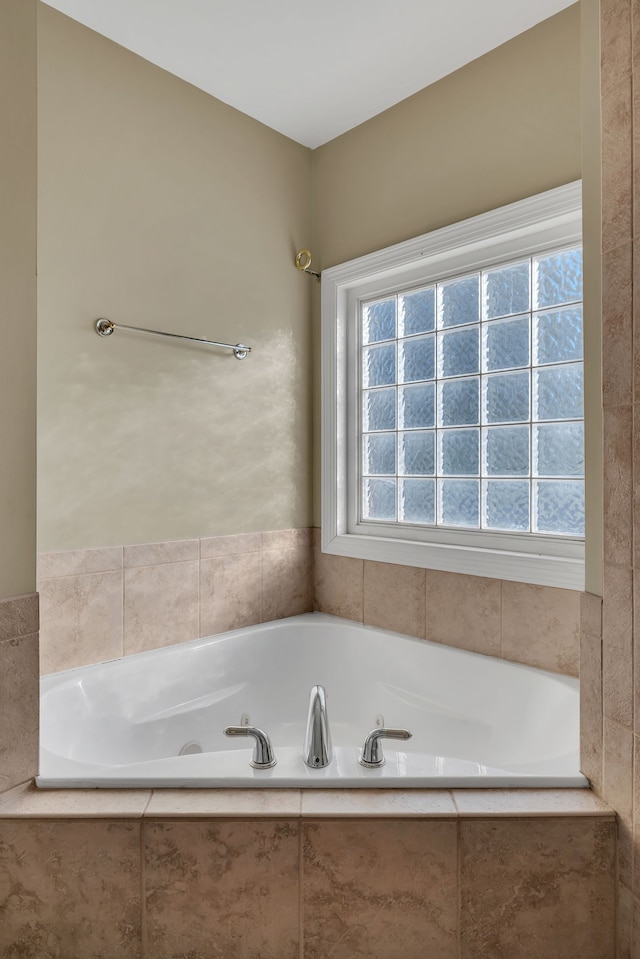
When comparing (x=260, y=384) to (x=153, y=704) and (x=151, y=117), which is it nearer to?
(x=151, y=117)

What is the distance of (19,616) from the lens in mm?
1311

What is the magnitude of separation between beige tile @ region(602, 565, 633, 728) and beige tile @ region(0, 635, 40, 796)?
1254 mm

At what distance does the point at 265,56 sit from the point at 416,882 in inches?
98.6

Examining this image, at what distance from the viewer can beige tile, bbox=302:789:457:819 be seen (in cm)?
118

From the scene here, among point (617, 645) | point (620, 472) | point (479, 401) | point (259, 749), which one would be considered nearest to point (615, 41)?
point (620, 472)

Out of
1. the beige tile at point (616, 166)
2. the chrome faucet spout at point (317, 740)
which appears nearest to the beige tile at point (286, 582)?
the chrome faucet spout at point (317, 740)

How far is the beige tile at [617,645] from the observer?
123 cm

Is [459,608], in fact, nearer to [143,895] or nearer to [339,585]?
[339,585]

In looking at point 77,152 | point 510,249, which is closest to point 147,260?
point 77,152

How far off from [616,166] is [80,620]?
1.94 meters

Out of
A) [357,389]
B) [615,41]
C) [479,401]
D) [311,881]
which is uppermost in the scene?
[615,41]

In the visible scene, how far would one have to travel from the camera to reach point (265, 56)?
2.11 m

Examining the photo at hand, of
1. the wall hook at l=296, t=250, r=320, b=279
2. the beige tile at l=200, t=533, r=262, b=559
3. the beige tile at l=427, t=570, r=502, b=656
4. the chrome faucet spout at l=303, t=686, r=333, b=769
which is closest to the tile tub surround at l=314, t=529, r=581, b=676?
the beige tile at l=427, t=570, r=502, b=656

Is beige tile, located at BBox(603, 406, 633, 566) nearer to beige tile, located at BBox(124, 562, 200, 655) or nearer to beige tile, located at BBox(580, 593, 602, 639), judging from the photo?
beige tile, located at BBox(580, 593, 602, 639)
